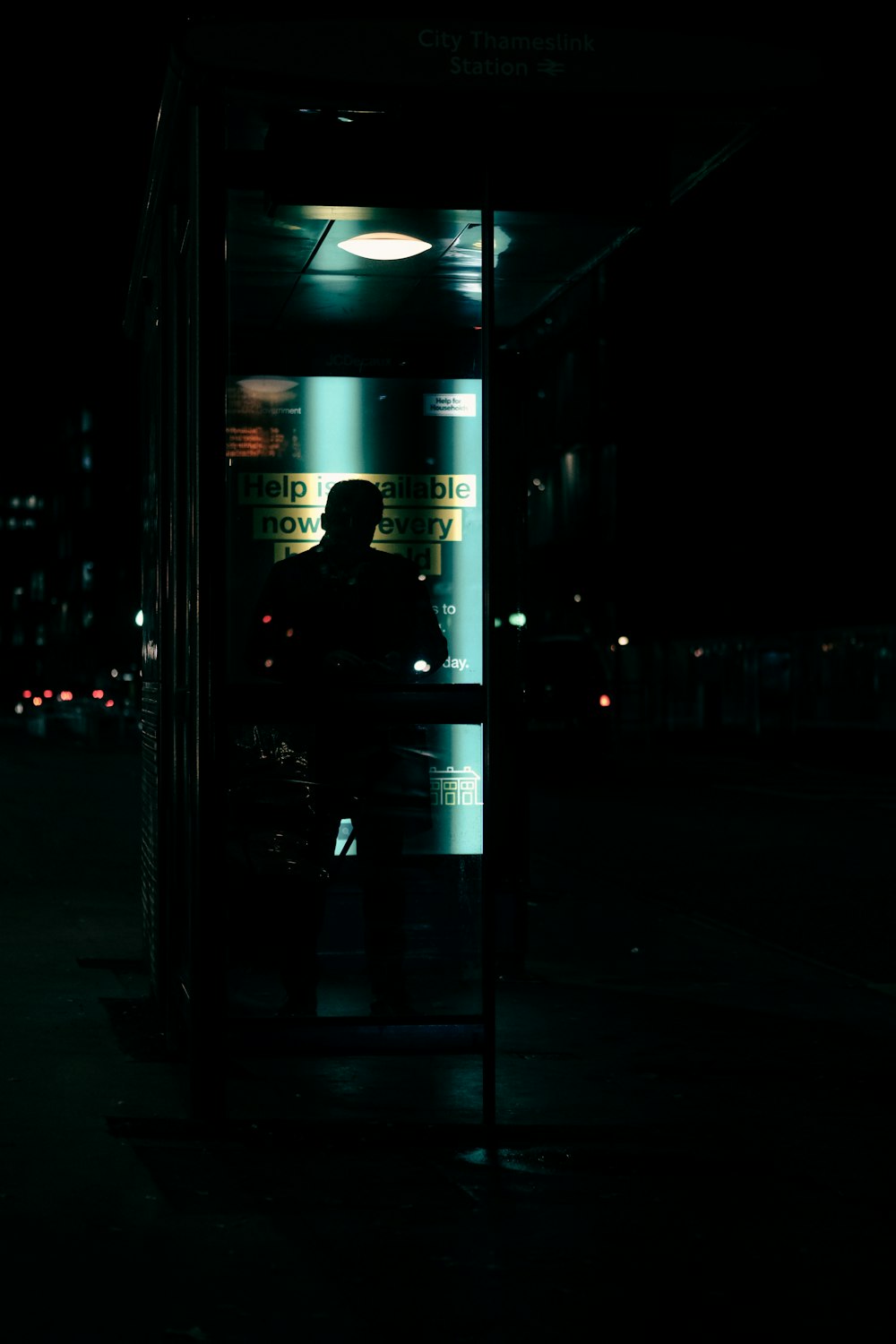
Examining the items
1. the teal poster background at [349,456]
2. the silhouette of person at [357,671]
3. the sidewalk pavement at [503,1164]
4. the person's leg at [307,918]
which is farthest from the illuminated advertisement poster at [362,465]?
the sidewalk pavement at [503,1164]

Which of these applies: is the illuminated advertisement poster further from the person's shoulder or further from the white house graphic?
the white house graphic

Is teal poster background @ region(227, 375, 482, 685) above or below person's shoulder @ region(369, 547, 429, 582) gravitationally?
above

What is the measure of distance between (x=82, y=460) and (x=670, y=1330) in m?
158

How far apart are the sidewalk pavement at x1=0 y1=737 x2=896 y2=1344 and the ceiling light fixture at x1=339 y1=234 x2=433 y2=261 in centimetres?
291

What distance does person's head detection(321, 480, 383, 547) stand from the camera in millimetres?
7383

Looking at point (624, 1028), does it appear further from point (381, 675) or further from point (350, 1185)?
point (350, 1185)

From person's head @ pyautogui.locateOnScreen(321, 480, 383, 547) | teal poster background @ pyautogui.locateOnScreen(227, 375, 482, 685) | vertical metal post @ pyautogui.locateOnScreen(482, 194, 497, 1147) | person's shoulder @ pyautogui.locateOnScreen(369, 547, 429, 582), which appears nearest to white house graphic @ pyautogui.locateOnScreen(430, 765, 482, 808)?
teal poster background @ pyautogui.locateOnScreen(227, 375, 482, 685)

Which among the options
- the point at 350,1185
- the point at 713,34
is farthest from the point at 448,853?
the point at 713,34

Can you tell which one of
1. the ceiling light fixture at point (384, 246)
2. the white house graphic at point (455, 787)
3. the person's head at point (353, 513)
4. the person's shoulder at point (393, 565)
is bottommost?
the white house graphic at point (455, 787)

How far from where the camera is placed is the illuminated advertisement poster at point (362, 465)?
25.6ft

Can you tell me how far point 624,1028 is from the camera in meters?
7.84

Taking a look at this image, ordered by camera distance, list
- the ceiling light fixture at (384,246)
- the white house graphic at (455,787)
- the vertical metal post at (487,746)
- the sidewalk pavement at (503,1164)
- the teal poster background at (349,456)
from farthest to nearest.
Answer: the white house graphic at (455,787)
the teal poster background at (349,456)
the ceiling light fixture at (384,246)
the vertical metal post at (487,746)
the sidewalk pavement at (503,1164)

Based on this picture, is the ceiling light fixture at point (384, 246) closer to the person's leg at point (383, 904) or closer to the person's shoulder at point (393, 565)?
the person's shoulder at point (393, 565)

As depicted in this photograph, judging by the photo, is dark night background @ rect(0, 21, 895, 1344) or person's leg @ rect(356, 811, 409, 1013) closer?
dark night background @ rect(0, 21, 895, 1344)
